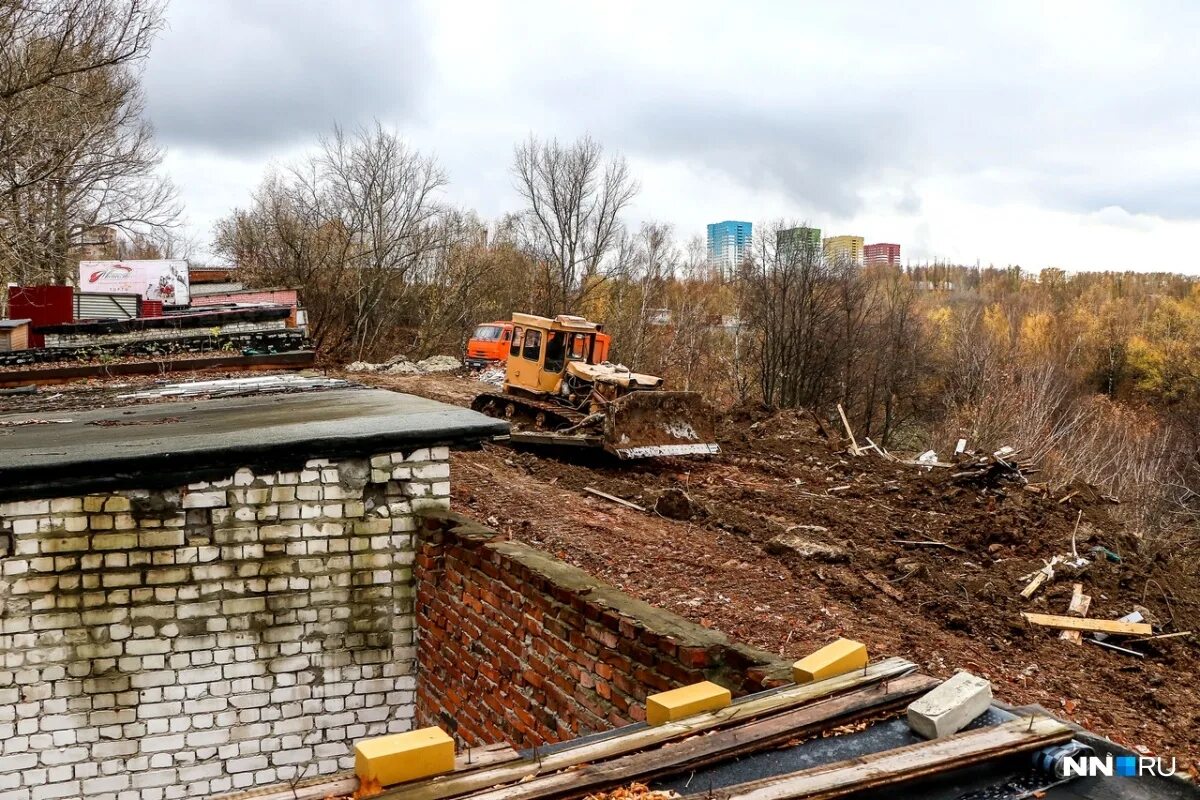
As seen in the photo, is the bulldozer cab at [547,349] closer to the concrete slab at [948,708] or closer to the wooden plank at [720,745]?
the wooden plank at [720,745]

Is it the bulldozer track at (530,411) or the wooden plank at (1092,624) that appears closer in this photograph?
the wooden plank at (1092,624)

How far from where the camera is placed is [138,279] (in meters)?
26.6

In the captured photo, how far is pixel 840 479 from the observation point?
44.4 ft

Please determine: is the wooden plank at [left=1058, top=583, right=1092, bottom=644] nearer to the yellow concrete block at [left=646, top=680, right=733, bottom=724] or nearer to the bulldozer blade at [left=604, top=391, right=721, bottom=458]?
the yellow concrete block at [left=646, top=680, right=733, bottom=724]

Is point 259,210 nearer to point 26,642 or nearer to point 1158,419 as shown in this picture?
point 26,642

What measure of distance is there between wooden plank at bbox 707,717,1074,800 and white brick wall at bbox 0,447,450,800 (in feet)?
12.4

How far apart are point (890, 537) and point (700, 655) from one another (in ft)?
22.5

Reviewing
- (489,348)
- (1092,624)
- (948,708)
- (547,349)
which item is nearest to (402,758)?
(948,708)

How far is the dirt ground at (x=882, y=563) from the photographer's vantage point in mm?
5727

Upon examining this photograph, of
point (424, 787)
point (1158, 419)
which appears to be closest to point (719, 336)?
point (1158, 419)

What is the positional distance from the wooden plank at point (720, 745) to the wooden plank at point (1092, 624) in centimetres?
482

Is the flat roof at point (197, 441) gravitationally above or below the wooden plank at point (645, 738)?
above

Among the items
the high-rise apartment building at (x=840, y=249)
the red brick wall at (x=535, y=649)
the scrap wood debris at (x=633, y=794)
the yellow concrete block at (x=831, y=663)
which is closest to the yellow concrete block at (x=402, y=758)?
the scrap wood debris at (x=633, y=794)

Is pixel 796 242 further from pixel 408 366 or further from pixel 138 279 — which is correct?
pixel 138 279
